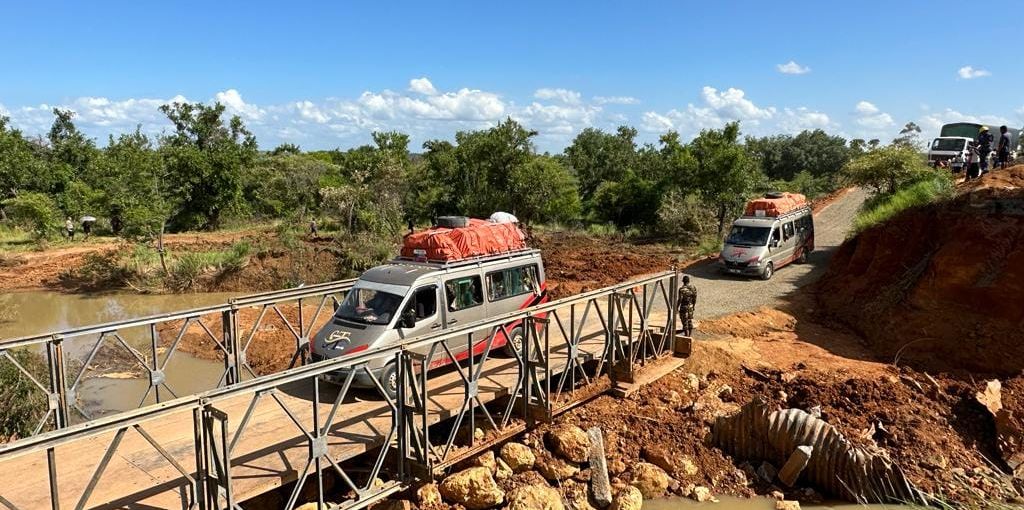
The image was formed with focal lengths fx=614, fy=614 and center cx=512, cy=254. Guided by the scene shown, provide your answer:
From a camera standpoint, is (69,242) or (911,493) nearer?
(911,493)

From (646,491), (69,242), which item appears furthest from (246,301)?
(69,242)

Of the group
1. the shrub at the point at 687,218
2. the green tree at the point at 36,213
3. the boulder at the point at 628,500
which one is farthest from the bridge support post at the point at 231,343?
the green tree at the point at 36,213

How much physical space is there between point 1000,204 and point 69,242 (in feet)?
129

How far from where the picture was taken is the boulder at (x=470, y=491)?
325 inches

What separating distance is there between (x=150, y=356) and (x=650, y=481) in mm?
14069

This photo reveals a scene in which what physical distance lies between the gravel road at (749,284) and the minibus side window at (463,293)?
8.26 metres

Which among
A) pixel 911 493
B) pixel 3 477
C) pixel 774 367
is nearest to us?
pixel 3 477

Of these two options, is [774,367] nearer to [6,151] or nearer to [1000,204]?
[1000,204]

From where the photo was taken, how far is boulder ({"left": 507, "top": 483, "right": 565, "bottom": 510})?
8141mm

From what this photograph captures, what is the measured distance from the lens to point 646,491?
30.6 ft

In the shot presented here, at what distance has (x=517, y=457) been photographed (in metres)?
9.12

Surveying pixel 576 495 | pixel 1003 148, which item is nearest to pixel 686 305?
pixel 576 495

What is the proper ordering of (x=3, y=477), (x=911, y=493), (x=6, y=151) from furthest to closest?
(x=6, y=151)
(x=911, y=493)
(x=3, y=477)

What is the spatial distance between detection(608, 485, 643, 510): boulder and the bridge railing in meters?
5.69
